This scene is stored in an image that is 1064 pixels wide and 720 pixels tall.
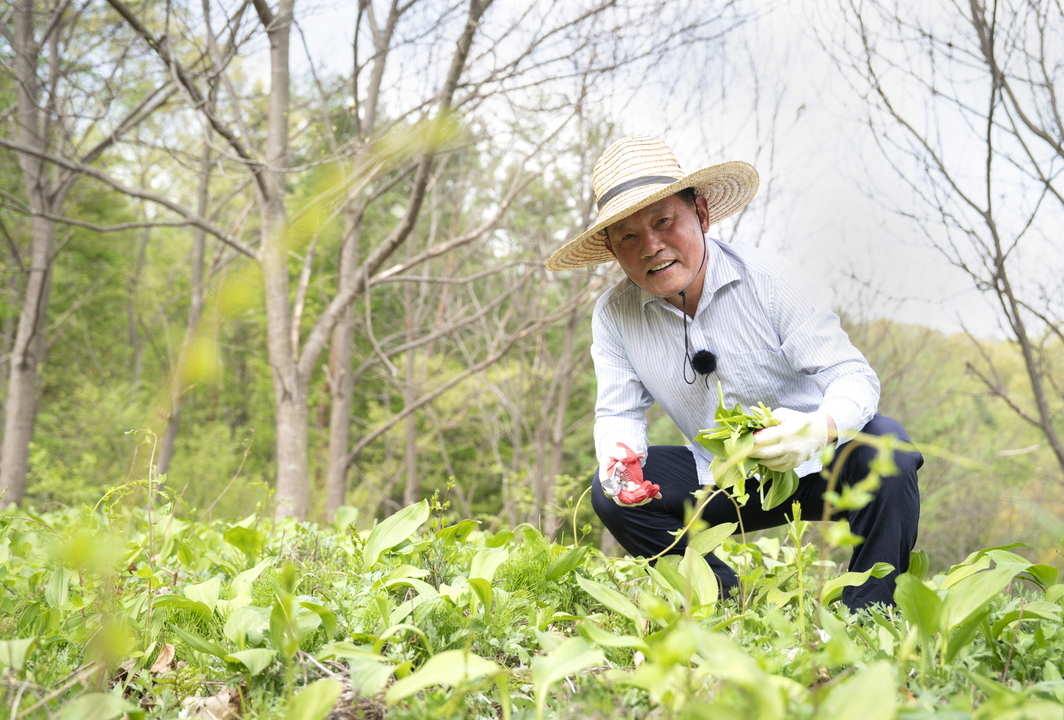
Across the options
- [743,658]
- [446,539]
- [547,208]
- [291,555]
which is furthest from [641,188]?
[547,208]

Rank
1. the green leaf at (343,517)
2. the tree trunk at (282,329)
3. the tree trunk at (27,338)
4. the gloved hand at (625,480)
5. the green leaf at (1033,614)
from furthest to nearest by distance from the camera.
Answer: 1. the tree trunk at (27,338)
2. the tree trunk at (282,329)
3. the green leaf at (343,517)
4. the gloved hand at (625,480)
5. the green leaf at (1033,614)

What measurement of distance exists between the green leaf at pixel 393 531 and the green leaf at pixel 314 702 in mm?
738

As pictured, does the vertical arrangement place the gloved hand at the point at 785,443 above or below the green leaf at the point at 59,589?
above

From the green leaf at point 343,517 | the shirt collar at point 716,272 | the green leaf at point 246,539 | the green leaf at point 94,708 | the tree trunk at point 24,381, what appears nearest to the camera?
the green leaf at point 94,708

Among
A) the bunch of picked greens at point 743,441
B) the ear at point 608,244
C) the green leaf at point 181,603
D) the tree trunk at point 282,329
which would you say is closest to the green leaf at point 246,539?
the green leaf at point 181,603

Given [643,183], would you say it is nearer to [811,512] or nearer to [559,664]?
[811,512]

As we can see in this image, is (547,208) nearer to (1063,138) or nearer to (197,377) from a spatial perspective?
(1063,138)

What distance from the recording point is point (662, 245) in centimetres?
221

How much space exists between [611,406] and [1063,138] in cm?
255

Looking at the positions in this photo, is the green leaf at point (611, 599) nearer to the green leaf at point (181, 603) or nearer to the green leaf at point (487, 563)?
the green leaf at point (487, 563)

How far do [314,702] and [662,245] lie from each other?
66.1 inches

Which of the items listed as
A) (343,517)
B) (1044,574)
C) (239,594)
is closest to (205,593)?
(239,594)

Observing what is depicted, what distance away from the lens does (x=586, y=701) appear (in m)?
1.03

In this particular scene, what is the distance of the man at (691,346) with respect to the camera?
2.11m
